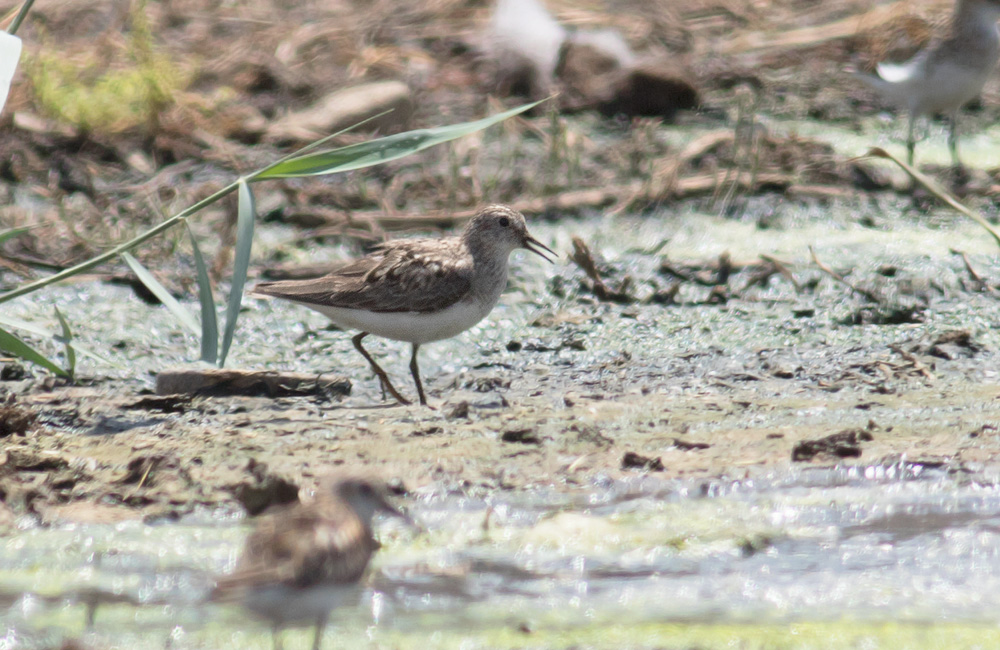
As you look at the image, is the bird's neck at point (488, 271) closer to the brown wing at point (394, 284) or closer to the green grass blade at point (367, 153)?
the brown wing at point (394, 284)

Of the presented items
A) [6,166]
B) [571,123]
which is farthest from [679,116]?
[6,166]

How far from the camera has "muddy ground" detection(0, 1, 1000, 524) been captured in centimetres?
472

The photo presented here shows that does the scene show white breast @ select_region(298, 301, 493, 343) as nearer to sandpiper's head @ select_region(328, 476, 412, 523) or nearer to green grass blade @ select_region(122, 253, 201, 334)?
green grass blade @ select_region(122, 253, 201, 334)

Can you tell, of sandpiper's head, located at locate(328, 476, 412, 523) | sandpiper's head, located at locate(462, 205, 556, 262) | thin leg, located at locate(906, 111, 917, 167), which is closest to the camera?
sandpiper's head, located at locate(328, 476, 412, 523)

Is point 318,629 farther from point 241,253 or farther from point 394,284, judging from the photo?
point 394,284

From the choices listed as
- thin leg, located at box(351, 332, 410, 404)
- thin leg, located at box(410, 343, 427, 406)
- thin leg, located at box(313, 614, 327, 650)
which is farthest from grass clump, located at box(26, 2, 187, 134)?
thin leg, located at box(313, 614, 327, 650)

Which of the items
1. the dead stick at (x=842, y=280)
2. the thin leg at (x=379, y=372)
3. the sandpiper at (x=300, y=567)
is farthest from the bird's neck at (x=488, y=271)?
the sandpiper at (x=300, y=567)

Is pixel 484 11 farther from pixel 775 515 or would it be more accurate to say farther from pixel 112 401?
pixel 775 515

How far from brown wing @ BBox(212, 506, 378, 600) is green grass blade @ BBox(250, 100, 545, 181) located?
1644mm

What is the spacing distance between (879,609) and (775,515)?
0.68 m

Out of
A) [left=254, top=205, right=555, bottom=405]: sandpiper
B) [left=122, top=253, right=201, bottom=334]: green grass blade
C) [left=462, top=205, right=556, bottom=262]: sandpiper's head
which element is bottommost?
[left=254, top=205, right=555, bottom=405]: sandpiper

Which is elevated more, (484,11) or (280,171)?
(280,171)

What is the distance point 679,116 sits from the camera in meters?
9.37

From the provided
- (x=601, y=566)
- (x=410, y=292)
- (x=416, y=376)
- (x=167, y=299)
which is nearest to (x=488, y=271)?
(x=410, y=292)
